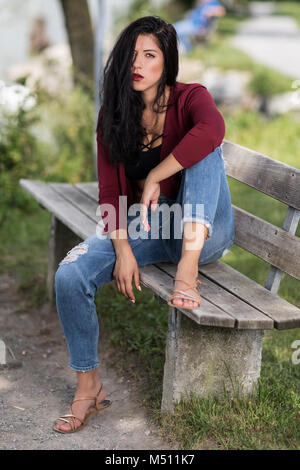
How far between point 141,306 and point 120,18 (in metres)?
9.63

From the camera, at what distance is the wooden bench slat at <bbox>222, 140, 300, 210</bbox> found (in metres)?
2.61

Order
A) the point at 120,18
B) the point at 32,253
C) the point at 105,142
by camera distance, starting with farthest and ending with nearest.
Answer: the point at 120,18, the point at 32,253, the point at 105,142

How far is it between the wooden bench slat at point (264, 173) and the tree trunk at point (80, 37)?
381cm

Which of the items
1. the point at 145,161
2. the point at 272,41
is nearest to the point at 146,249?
the point at 145,161

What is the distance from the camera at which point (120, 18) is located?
12.0 metres

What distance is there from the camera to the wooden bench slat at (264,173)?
2613 mm

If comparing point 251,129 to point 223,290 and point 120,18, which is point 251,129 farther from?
point 120,18

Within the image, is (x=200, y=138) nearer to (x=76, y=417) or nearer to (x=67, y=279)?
(x=67, y=279)

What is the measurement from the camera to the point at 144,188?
104 inches

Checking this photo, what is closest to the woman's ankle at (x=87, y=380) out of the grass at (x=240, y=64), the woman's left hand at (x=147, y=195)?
the woman's left hand at (x=147, y=195)

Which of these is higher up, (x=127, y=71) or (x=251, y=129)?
(x=127, y=71)

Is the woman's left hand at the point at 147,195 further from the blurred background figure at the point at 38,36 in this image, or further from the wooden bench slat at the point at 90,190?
the blurred background figure at the point at 38,36

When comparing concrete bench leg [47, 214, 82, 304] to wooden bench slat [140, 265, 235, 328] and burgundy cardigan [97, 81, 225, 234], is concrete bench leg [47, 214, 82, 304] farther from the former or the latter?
wooden bench slat [140, 265, 235, 328]
